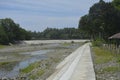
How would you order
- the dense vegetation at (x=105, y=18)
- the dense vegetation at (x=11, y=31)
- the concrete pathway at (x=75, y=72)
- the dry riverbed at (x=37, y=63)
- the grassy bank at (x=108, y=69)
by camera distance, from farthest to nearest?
the dense vegetation at (x=11, y=31) → the dense vegetation at (x=105, y=18) → the dry riverbed at (x=37, y=63) → the grassy bank at (x=108, y=69) → the concrete pathway at (x=75, y=72)

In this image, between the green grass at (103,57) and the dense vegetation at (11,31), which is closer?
the green grass at (103,57)

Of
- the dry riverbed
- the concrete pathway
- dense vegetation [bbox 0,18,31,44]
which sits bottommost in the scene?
the dry riverbed

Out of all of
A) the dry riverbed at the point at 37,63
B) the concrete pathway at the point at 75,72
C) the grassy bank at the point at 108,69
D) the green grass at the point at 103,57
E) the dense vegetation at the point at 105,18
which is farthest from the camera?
the dense vegetation at the point at 105,18

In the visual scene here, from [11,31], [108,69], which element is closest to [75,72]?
[108,69]

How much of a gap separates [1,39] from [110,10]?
5876 centimetres

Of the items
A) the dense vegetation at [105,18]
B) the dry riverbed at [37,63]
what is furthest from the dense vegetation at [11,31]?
the dry riverbed at [37,63]

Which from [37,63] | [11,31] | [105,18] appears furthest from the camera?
[11,31]

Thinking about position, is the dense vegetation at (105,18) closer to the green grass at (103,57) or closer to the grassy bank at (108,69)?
the green grass at (103,57)

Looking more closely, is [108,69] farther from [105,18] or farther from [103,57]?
[105,18]

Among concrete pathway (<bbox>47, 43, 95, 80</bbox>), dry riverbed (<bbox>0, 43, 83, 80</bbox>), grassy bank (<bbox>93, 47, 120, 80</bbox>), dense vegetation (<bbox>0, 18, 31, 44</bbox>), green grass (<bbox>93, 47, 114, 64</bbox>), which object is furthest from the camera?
dense vegetation (<bbox>0, 18, 31, 44</bbox>)

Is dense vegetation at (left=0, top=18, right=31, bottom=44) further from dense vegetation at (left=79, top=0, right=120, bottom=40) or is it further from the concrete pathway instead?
the concrete pathway

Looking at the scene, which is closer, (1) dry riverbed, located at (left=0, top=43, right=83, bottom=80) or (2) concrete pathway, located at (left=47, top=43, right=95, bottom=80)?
(2) concrete pathway, located at (left=47, top=43, right=95, bottom=80)

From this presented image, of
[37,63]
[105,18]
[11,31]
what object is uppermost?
[105,18]

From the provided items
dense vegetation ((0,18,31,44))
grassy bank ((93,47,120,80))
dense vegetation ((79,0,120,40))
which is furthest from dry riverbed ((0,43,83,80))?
dense vegetation ((0,18,31,44))
